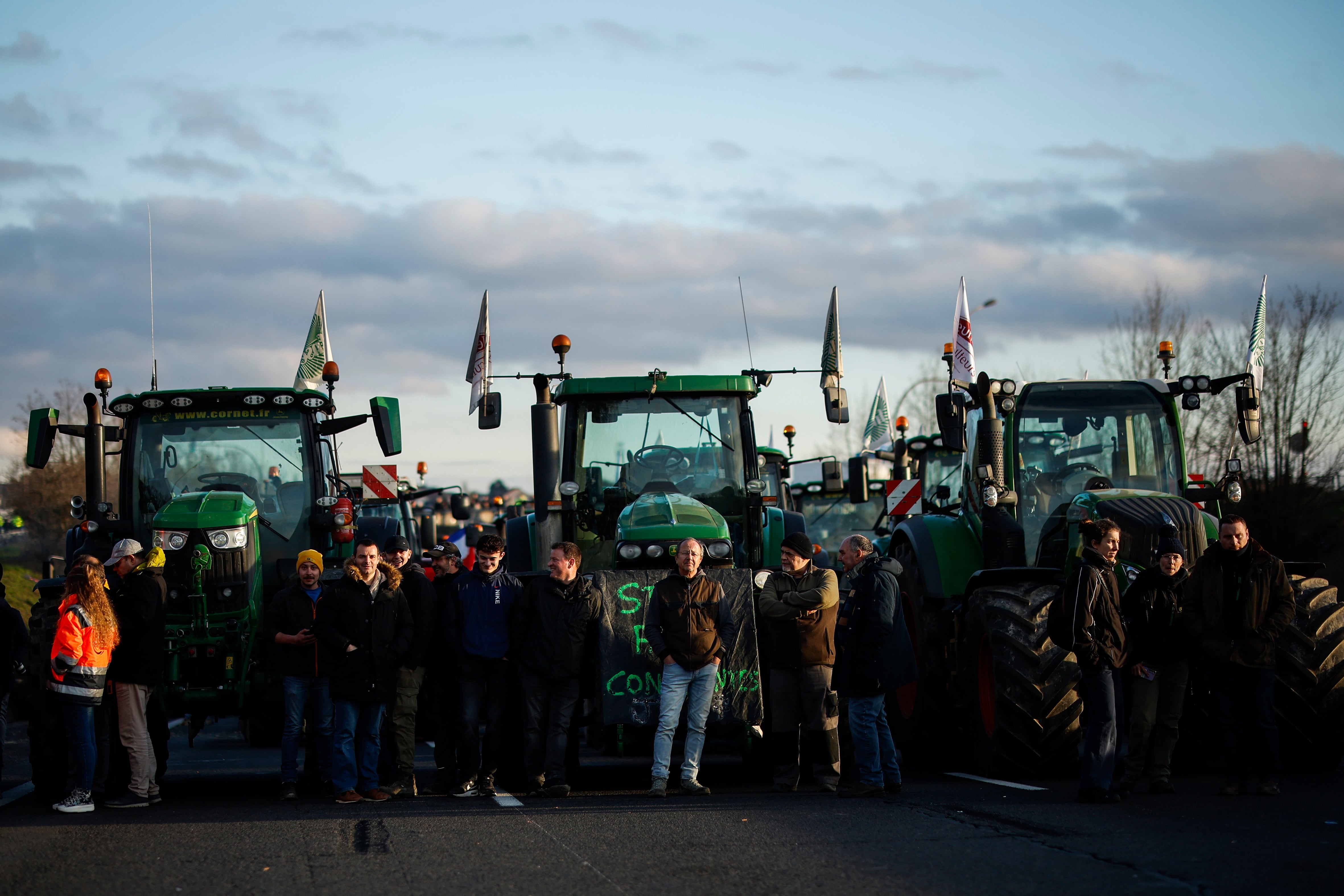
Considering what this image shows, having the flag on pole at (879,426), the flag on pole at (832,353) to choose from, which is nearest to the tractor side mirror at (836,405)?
the flag on pole at (832,353)

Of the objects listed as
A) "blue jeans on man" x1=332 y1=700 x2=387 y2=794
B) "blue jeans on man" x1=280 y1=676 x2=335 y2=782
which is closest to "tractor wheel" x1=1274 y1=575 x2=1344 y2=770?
"blue jeans on man" x1=332 y1=700 x2=387 y2=794

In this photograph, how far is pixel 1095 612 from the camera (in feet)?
30.7

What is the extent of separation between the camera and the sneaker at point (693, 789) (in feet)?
32.9

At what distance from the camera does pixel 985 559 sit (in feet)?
38.6

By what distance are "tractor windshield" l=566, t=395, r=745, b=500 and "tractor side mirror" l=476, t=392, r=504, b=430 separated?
2.27 ft

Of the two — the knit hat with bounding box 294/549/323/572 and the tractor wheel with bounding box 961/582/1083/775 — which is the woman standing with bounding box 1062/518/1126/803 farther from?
the knit hat with bounding box 294/549/323/572

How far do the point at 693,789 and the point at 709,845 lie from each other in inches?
85.1

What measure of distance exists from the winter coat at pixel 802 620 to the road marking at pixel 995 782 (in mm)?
1434

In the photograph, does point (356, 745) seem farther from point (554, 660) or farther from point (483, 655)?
point (554, 660)

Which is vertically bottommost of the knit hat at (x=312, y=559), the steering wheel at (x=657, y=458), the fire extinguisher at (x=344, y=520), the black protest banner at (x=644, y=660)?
the black protest banner at (x=644, y=660)

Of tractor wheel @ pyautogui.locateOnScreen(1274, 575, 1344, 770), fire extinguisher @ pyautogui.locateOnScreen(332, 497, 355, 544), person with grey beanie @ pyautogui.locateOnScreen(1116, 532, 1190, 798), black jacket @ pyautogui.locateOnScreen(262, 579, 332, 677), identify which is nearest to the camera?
person with grey beanie @ pyautogui.locateOnScreen(1116, 532, 1190, 798)

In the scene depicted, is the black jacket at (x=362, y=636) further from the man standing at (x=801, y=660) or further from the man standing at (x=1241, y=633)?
the man standing at (x=1241, y=633)

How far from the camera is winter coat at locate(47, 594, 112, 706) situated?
10.0 meters

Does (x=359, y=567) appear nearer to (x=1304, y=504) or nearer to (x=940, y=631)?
(x=940, y=631)
